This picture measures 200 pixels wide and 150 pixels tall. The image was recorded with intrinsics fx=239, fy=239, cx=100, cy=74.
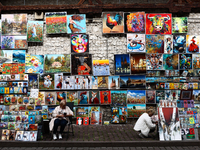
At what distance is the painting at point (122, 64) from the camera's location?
34.1 ft

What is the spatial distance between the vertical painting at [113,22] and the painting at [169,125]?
454 cm

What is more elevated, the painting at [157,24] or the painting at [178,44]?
the painting at [157,24]

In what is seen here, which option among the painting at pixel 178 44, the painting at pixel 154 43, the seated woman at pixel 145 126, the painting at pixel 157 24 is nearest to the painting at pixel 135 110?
the painting at pixel 154 43

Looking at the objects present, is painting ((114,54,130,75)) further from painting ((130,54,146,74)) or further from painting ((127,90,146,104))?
painting ((127,90,146,104))

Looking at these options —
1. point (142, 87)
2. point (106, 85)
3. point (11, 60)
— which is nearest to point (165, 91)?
point (142, 87)

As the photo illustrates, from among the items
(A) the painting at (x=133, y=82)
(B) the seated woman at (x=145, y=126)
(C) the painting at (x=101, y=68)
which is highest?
(C) the painting at (x=101, y=68)

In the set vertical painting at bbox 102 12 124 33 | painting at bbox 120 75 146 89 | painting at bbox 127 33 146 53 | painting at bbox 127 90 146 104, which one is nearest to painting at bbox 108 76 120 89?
painting at bbox 120 75 146 89

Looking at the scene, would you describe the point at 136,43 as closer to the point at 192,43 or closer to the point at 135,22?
the point at 135,22

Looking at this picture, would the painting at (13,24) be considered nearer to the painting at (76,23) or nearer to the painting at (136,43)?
the painting at (76,23)

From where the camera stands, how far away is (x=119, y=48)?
10656 millimetres

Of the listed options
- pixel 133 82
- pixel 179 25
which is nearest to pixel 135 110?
pixel 133 82

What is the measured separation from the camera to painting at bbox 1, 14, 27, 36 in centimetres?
1053

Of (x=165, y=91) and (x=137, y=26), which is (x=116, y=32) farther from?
(x=165, y=91)

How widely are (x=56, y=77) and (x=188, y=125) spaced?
5.76 meters
